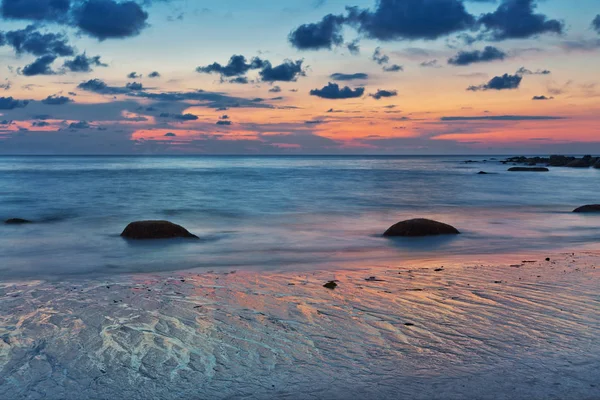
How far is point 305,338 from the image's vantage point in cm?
641

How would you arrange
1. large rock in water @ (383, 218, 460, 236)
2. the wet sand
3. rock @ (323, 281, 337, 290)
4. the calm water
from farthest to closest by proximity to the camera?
large rock in water @ (383, 218, 460, 236) → the calm water → rock @ (323, 281, 337, 290) → the wet sand

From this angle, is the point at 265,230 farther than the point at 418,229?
Yes

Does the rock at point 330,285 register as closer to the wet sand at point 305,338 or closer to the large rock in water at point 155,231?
the wet sand at point 305,338

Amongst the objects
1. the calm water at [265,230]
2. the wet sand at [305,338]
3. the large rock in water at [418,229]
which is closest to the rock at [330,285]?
the wet sand at [305,338]

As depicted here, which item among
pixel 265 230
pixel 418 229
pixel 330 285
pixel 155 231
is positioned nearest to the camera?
pixel 330 285

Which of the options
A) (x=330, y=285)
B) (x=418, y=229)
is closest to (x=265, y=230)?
(x=418, y=229)

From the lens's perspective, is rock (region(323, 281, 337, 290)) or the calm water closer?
rock (region(323, 281, 337, 290))

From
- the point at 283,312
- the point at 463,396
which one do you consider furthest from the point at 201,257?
the point at 463,396

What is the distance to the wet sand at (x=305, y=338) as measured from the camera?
508 cm

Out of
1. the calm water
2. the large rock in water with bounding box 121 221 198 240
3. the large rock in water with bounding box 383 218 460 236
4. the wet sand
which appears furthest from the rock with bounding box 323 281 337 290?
the large rock in water with bounding box 121 221 198 240

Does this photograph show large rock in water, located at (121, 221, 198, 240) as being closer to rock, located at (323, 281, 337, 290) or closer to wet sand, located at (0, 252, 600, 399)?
wet sand, located at (0, 252, 600, 399)

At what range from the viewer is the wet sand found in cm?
508

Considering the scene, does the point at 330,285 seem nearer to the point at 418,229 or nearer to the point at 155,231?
the point at 418,229

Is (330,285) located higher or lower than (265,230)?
higher
